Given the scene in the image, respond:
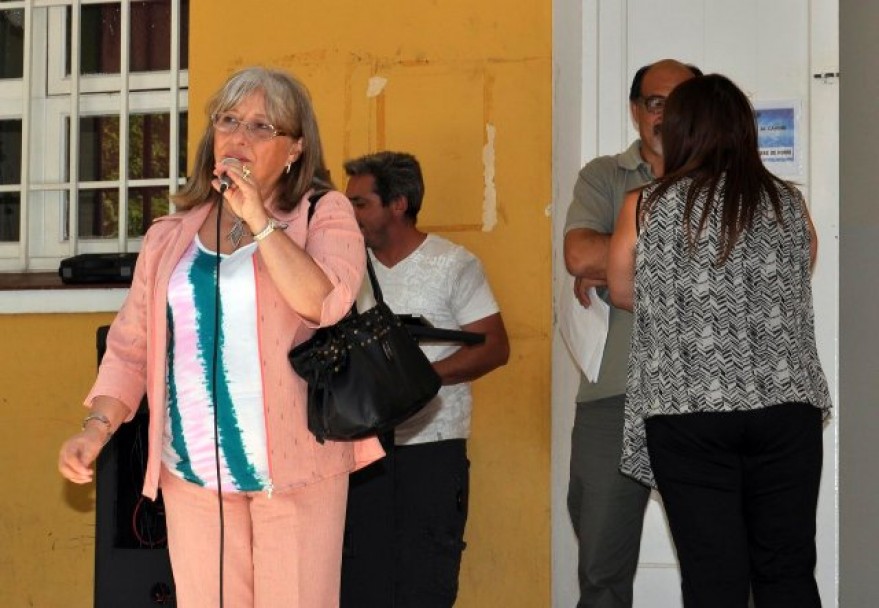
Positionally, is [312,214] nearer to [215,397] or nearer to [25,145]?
[215,397]

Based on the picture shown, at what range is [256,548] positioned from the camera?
2.73 m

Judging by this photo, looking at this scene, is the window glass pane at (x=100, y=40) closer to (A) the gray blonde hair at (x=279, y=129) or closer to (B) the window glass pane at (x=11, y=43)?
(B) the window glass pane at (x=11, y=43)

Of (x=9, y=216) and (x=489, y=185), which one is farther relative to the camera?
(x=9, y=216)

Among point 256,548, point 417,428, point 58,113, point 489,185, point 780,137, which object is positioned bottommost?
point 256,548

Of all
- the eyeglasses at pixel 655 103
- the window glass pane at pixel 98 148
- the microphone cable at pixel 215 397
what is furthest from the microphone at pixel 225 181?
the window glass pane at pixel 98 148

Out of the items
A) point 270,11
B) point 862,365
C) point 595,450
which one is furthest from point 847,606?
point 270,11

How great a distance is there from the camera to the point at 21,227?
17.8 ft

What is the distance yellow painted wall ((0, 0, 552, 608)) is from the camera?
4840 mm

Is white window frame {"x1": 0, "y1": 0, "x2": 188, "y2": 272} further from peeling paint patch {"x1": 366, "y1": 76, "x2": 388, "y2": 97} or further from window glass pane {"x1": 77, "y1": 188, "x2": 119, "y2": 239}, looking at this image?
peeling paint patch {"x1": 366, "y1": 76, "x2": 388, "y2": 97}

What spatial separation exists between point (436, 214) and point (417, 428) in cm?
103

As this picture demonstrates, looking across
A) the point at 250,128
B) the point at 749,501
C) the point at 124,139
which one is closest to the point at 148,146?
the point at 124,139

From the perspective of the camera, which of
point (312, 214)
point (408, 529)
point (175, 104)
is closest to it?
point (312, 214)

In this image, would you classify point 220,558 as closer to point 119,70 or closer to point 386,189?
point 386,189

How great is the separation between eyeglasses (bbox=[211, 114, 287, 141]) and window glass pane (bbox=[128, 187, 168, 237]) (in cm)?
256
